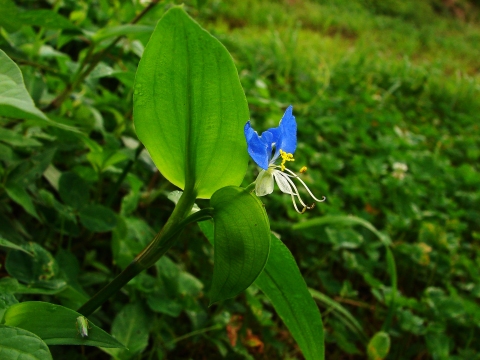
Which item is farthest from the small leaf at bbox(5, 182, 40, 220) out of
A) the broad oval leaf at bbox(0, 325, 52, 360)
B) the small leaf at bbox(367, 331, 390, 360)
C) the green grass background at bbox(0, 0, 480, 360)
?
the small leaf at bbox(367, 331, 390, 360)

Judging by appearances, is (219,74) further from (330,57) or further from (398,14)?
(398,14)

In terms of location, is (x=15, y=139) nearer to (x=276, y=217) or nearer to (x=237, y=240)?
(x=237, y=240)

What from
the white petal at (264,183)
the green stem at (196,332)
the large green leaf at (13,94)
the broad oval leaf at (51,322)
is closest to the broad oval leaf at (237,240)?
the white petal at (264,183)

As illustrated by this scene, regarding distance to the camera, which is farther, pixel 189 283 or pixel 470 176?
pixel 470 176

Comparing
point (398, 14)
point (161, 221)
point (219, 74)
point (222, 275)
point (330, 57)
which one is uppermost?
point (219, 74)

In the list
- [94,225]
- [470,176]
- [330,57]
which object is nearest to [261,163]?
[94,225]

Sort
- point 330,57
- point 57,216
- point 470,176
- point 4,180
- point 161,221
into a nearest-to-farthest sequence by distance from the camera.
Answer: point 4,180 < point 57,216 < point 161,221 < point 470,176 < point 330,57

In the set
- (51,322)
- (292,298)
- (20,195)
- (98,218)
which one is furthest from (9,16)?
(292,298)
